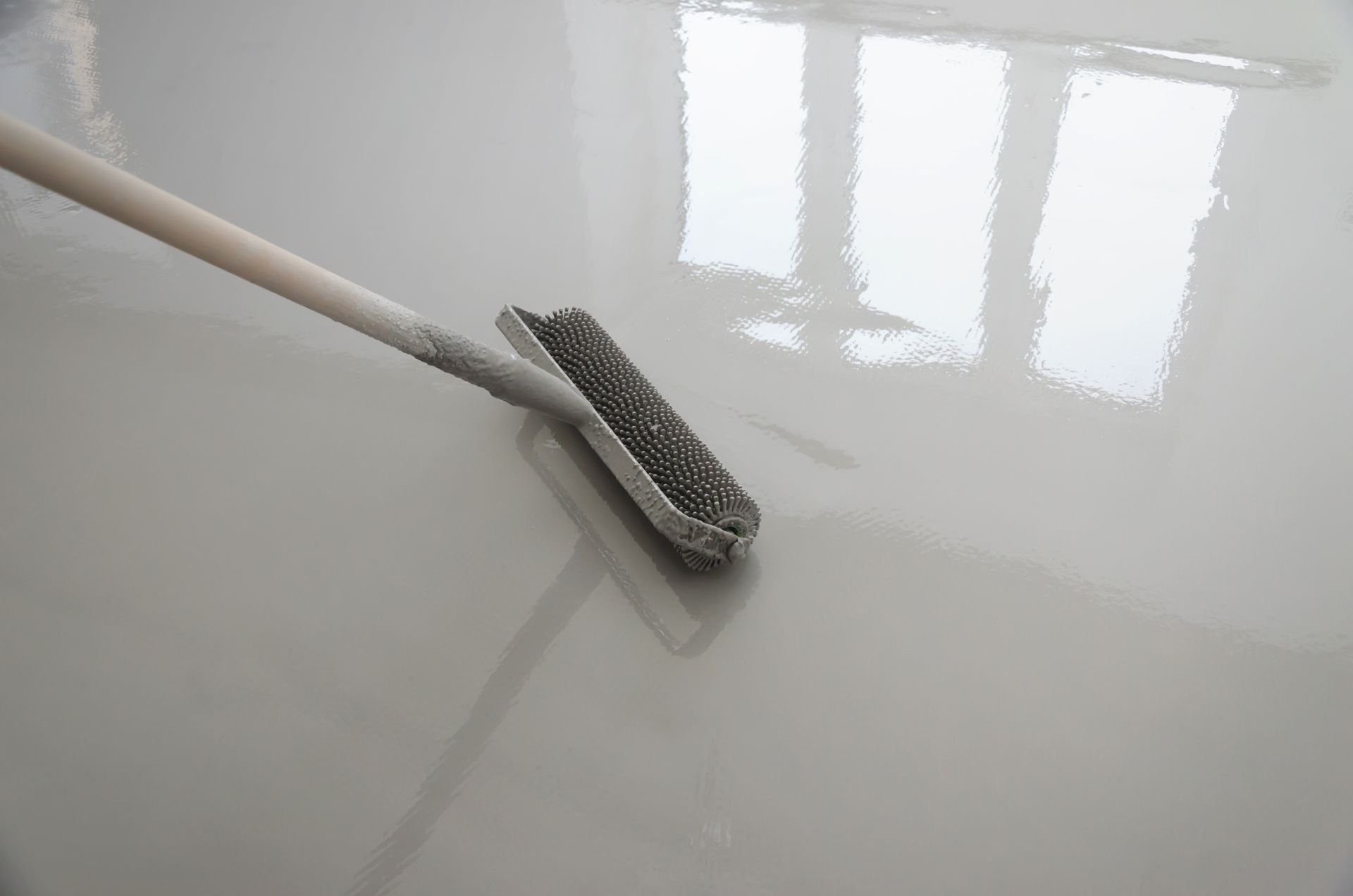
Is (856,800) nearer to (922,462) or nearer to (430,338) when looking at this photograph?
(922,462)

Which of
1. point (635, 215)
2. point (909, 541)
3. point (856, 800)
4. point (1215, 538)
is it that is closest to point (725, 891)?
point (856, 800)

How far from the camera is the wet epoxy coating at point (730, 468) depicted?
1.06 meters

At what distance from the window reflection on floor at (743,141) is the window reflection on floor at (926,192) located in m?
0.13

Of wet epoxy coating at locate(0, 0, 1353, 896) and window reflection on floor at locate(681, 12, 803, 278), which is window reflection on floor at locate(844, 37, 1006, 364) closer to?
wet epoxy coating at locate(0, 0, 1353, 896)

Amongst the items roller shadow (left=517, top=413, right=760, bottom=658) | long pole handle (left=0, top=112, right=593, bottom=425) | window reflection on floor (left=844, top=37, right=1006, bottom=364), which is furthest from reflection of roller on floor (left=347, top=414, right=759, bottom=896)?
window reflection on floor (left=844, top=37, right=1006, bottom=364)

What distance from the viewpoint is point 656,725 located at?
111cm

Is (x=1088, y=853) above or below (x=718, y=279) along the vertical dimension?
below

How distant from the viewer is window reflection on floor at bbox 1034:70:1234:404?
149 centimetres

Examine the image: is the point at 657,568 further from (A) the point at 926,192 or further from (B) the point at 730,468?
(A) the point at 926,192

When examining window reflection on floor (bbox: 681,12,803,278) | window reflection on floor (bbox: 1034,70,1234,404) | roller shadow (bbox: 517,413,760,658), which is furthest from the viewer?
window reflection on floor (bbox: 681,12,803,278)

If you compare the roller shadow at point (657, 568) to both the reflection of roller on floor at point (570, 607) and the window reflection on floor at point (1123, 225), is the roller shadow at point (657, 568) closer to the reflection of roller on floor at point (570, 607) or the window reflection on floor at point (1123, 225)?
the reflection of roller on floor at point (570, 607)

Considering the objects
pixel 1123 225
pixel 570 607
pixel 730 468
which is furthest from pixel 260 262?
pixel 1123 225

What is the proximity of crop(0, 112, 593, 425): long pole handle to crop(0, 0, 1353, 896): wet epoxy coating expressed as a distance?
206 mm

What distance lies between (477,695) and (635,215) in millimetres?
882
